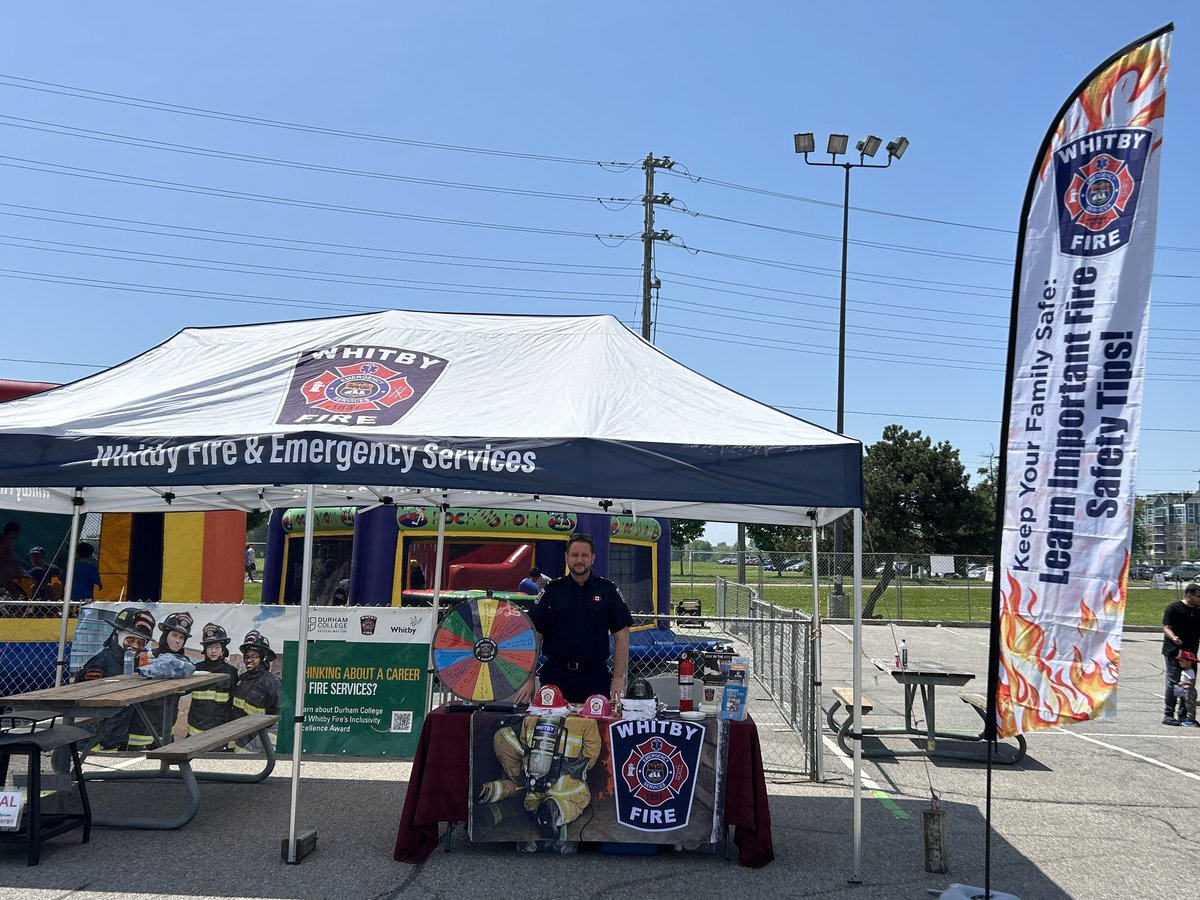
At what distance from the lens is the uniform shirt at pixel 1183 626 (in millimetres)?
11600

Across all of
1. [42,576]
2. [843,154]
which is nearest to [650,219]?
[843,154]

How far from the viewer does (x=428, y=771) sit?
233 inches

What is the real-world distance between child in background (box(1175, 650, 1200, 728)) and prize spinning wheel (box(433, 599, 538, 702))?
8.28 m

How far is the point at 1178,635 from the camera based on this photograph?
458 inches

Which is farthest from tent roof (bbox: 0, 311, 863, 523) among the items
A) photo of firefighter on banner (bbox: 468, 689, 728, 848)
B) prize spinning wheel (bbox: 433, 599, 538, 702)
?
prize spinning wheel (bbox: 433, 599, 538, 702)

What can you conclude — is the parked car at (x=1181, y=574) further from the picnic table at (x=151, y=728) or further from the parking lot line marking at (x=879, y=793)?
the picnic table at (x=151, y=728)

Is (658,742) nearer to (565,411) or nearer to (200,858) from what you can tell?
(565,411)

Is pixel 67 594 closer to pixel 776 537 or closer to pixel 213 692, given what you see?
pixel 213 692

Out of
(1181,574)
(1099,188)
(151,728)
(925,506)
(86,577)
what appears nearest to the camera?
(1099,188)

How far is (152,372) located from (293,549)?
258 inches

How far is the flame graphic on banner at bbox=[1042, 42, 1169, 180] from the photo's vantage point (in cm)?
455

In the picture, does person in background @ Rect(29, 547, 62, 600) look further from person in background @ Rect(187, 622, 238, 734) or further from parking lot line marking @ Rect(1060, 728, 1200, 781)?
parking lot line marking @ Rect(1060, 728, 1200, 781)

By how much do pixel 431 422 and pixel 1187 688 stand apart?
32.4ft

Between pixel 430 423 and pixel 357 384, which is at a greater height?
pixel 357 384
